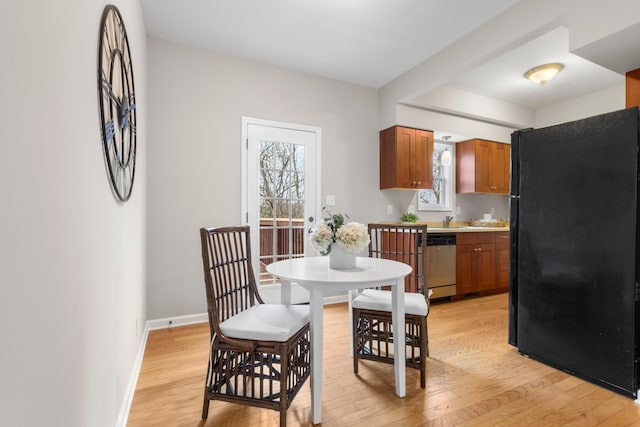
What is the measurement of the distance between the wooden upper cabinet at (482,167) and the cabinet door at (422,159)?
3.01 ft

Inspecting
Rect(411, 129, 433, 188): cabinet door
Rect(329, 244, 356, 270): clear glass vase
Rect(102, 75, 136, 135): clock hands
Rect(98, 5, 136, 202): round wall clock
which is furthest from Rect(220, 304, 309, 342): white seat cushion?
Rect(411, 129, 433, 188): cabinet door

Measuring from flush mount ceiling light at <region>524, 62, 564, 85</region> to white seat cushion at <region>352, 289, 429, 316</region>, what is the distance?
3014 mm

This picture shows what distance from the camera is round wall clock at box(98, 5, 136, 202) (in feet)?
4.20

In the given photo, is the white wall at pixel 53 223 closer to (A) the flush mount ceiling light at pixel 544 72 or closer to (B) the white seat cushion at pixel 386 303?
(B) the white seat cushion at pixel 386 303

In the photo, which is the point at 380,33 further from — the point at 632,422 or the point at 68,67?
the point at 632,422

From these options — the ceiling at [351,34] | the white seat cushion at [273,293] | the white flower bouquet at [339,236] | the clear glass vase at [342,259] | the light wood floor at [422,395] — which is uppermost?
the ceiling at [351,34]

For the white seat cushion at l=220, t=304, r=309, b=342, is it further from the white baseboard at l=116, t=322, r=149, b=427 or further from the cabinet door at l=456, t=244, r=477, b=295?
the cabinet door at l=456, t=244, r=477, b=295

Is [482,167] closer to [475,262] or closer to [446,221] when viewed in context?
[446,221]

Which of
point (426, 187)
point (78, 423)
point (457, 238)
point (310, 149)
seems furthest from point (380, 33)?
point (78, 423)

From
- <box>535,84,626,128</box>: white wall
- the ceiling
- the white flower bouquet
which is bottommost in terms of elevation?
the white flower bouquet

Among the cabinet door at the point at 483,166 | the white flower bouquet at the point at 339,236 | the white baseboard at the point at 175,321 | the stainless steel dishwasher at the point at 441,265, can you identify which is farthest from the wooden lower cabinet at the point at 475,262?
the white baseboard at the point at 175,321

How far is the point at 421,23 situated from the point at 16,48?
2880mm

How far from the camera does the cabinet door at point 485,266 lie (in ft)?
13.5

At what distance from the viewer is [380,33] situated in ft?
9.51
